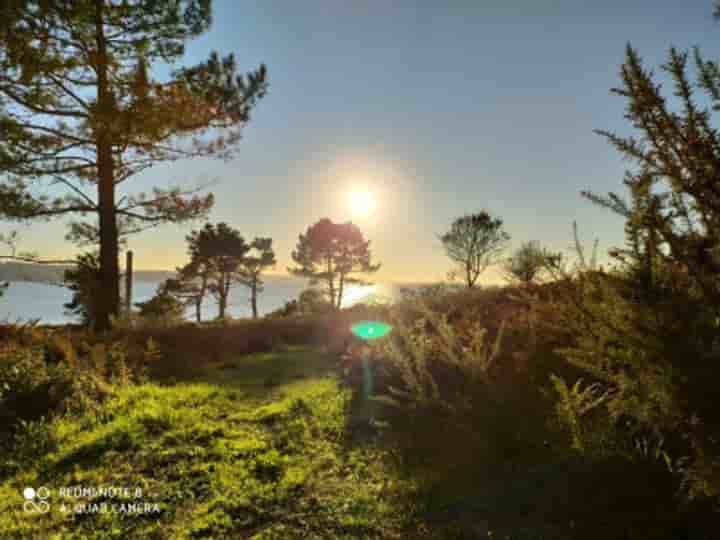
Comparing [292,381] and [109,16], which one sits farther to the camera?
[109,16]

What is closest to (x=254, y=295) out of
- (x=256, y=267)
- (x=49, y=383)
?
(x=256, y=267)

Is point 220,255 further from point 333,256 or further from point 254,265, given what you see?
point 333,256

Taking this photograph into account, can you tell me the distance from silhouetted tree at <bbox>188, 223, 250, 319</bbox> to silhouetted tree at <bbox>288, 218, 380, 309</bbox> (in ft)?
21.2

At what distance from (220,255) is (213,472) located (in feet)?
107

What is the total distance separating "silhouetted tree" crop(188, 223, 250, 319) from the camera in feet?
109

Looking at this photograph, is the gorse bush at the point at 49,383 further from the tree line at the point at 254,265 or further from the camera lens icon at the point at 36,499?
the tree line at the point at 254,265

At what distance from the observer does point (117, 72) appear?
32.1 feet

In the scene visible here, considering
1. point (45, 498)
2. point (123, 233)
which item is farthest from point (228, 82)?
point (45, 498)

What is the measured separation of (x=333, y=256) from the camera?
39688mm

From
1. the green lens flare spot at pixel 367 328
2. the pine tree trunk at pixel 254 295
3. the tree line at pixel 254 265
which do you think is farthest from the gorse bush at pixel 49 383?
the pine tree trunk at pixel 254 295

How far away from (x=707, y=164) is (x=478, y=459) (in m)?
2.30

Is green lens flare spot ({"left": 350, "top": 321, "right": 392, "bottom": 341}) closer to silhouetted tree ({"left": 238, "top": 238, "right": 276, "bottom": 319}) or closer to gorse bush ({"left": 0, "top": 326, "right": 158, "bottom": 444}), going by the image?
gorse bush ({"left": 0, "top": 326, "right": 158, "bottom": 444})

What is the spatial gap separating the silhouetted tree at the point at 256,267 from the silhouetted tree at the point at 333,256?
3.13 m

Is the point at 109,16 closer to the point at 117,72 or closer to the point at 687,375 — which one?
the point at 117,72
